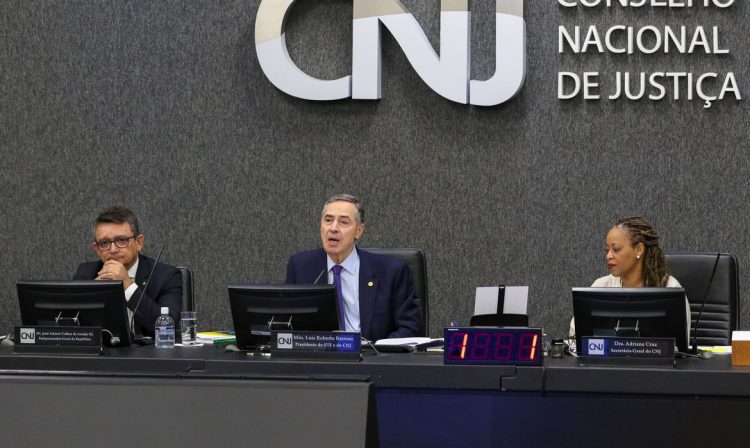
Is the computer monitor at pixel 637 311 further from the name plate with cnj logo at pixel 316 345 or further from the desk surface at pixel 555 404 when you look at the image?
the name plate with cnj logo at pixel 316 345

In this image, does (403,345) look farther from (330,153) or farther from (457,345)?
(330,153)

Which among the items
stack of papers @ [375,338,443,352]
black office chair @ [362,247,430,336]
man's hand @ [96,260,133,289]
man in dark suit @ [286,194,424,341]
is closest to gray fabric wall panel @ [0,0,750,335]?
black office chair @ [362,247,430,336]

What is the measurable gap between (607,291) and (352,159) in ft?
7.22

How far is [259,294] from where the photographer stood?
3.15m

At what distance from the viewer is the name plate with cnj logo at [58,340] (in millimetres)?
3102

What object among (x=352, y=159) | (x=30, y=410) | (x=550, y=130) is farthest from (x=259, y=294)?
(x=550, y=130)

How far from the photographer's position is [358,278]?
4078 mm

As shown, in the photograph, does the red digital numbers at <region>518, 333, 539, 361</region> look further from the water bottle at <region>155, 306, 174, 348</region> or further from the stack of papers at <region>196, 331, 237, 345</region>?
the water bottle at <region>155, 306, 174, 348</region>

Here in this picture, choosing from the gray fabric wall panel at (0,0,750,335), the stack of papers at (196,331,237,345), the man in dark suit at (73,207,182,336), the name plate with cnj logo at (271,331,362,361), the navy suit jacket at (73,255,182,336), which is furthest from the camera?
the gray fabric wall panel at (0,0,750,335)

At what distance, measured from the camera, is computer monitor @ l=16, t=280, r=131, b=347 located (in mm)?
3236

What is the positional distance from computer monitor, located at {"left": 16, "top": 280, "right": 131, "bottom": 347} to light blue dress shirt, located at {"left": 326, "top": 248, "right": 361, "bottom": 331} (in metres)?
1.05

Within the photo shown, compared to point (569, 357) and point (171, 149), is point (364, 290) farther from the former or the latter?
point (171, 149)

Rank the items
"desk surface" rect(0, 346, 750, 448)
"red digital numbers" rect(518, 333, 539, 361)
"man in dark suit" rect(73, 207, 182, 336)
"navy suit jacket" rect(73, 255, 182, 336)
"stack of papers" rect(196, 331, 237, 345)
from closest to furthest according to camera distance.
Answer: "desk surface" rect(0, 346, 750, 448), "red digital numbers" rect(518, 333, 539, 361), "stack of papers" rect(196, 331, 237, 345), "navy suit jacket" rect(73, 255, 182, 336), "man in dark suit" rect(73, 207, 182, 336)

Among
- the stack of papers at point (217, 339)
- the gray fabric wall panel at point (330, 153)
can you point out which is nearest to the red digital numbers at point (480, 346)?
the stack of papers at point (217, 339)
